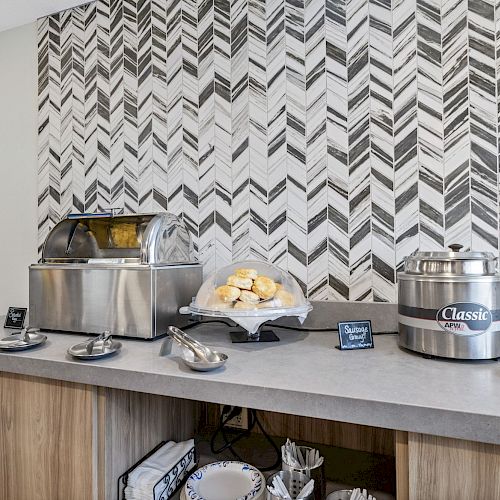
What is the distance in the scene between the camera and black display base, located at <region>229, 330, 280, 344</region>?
1255 millimetres

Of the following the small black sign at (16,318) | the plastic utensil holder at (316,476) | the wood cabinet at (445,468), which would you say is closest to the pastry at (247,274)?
the plastic utensil holder at (316,476)

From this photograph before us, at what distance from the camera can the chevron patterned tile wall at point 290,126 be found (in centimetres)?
136

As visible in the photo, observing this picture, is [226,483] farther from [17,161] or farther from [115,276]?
[17,161]

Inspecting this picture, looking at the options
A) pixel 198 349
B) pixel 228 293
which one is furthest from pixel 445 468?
pixel 228 293

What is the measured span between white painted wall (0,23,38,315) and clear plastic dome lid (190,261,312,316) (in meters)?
1.17

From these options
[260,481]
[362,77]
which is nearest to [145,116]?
[362,77]

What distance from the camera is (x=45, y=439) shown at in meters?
1.08

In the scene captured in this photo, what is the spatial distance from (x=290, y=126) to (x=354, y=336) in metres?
0.83

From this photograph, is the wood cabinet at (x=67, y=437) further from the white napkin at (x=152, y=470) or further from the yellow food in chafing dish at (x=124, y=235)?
the yellow food in chafing dish at (x=124, y=235)

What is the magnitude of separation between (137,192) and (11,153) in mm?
769

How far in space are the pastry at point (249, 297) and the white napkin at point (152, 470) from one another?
493 millimetres

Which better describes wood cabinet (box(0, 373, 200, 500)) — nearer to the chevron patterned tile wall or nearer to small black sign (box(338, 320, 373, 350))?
small black sign (box(338, 320, 373, 350))

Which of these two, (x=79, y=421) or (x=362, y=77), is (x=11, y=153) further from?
(x=362, y=77)

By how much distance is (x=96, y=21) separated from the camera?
1.91 metres
